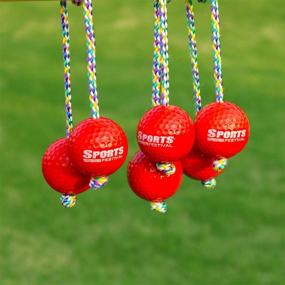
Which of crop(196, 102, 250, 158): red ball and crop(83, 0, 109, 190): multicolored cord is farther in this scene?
crop(196, 102, 250, 158): red ball

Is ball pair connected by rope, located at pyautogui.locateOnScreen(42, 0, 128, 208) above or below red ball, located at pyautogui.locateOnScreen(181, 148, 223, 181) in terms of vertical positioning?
above

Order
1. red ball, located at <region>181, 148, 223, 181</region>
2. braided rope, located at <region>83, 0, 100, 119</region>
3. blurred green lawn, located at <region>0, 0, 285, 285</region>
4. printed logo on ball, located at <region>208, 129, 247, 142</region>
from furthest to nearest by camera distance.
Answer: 1. blurred green lawn, located at <region>0, 0, 285, 285</region>
2. red ball, located at <region>181, 148, 223, 181</region>
3. printed logo on ball, located at <region>208, 129, 247, 142</region>
4. braided rope, located at <region>83, 0, 100, 119</region>

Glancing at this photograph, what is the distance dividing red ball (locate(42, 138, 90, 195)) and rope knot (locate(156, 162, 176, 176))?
0.16 m

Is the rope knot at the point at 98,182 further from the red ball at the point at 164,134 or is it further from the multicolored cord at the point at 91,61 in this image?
the red ball at the point at 164,134

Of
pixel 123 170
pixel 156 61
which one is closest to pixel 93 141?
pixel 156 61

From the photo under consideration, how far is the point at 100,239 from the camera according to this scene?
13.4 ft

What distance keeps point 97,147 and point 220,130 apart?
27 cm

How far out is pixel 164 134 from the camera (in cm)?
153

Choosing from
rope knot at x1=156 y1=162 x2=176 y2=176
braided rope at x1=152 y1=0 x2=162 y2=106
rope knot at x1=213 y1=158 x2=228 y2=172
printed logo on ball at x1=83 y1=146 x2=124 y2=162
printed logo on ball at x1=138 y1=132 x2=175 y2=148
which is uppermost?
braided rope at x1=152 y1=0 x2=162 y2=106

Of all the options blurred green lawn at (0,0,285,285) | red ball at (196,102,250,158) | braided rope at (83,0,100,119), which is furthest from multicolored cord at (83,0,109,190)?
blurred green lawn at (0,0,285,285)

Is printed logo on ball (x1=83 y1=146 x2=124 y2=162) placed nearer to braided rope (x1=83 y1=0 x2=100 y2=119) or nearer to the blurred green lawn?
braided rope (x1=83 y1=0 x2=100 y2=119)

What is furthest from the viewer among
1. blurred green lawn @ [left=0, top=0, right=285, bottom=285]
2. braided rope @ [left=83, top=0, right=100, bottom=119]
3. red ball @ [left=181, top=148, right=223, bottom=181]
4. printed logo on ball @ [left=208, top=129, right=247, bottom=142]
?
blurred green lawn @ [left=0, top=0, right=285, bottom=285]

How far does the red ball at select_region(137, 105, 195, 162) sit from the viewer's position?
5.02 feet

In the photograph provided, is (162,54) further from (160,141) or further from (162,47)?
(160,141)
